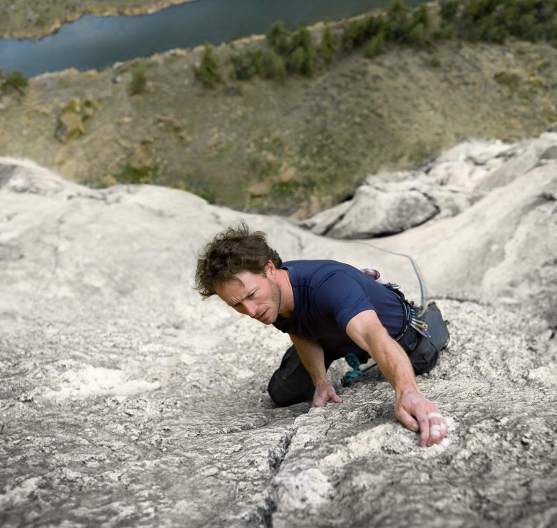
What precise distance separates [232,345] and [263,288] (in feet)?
9.03

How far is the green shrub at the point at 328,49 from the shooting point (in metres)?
22.6

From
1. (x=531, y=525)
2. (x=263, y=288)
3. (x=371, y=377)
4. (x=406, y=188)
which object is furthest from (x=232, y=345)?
(x=406, y=188)

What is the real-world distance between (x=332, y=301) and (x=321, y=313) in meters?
0.23

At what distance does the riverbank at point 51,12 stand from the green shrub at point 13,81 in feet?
47.8

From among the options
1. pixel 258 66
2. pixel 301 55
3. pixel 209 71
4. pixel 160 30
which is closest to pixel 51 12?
pixel 160 30

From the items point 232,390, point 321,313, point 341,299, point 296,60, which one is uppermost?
point 341,299

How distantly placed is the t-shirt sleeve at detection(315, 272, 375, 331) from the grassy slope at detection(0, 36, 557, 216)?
14.9 m

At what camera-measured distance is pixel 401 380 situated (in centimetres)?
241

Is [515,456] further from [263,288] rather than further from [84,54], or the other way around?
[84,54]

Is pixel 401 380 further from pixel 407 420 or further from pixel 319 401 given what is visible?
pixel 319 401

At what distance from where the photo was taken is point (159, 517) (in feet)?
6.36

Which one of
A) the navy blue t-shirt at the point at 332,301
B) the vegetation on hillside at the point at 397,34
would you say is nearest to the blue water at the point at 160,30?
the vegetation on hillside at the point at 397,34

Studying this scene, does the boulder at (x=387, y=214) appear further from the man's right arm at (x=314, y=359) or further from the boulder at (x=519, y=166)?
the man's right arm at (x=314, y=359)

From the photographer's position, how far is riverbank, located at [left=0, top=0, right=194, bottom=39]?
3494 centimetres
